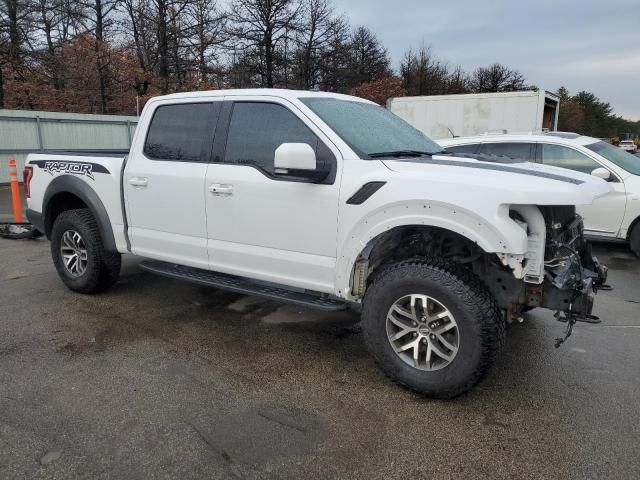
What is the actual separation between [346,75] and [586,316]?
36014 mm

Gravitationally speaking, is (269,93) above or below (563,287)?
above

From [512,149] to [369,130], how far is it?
14.6ft

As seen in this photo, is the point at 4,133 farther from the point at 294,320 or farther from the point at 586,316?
the point at 586,316

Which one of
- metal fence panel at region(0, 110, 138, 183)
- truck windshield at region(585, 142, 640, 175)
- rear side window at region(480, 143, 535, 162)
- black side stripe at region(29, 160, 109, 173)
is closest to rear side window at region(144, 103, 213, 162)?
black side stripe at region(29, 160, 109, 173)

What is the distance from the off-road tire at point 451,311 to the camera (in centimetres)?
304

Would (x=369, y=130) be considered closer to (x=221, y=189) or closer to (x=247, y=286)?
(x=221, y=189)

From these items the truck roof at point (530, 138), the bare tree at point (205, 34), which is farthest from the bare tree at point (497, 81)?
the truck roof at point (530, 138)

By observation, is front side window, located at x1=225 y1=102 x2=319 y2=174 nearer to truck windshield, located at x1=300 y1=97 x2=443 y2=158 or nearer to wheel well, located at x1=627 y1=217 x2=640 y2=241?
truck windshield, located at x1=300 y1=97 x2=443 y2=158

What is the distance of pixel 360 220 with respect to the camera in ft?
11.1

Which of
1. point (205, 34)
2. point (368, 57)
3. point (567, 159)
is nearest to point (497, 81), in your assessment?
point (368, 57)

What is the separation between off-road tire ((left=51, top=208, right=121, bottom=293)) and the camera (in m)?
5.05

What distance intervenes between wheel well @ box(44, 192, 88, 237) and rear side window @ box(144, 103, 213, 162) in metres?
1.34

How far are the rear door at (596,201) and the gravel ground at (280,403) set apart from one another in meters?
2.48

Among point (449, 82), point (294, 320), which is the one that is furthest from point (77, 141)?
Answer: point (449, 82)
